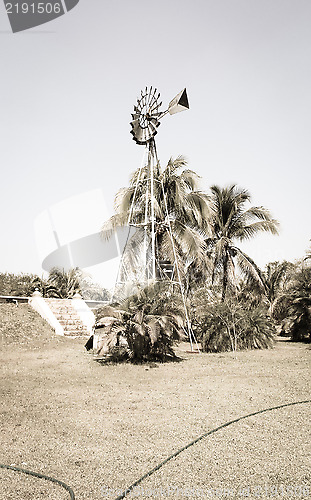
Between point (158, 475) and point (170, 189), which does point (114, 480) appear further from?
point (170, 189)

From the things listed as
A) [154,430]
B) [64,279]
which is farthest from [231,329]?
[64,279]

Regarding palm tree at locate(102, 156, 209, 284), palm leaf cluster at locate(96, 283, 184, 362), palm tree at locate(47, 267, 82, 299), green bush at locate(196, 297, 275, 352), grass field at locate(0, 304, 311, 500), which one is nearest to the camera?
grass field at locate(0, 304, 311, 500)

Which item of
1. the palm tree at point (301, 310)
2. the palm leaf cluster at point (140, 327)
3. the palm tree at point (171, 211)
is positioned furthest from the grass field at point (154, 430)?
the palm tree at point (171, 211)

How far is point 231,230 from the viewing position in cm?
1744

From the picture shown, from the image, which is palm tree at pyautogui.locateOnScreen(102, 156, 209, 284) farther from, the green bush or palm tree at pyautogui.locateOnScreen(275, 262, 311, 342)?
palm tree at pyautogui.locateOnScreen(275, 262, 311, 342)

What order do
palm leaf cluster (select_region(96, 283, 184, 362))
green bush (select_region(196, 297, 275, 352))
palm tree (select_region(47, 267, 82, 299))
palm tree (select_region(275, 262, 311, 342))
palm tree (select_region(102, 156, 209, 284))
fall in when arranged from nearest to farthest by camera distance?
palm leaf cluster (select_region(96, 283, 184, 362))
green bush (select_region(196, 297, 275, 352))
palm tree (select_region(275, 262, 311, 342))
palm tree (select_region(102, 156, 209, 284))
palm tree (select_region(47, 267, 82, 299))

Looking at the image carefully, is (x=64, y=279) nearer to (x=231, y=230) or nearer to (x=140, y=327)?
(x=231, y=230)

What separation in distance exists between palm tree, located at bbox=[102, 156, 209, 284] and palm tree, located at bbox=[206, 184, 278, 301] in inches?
46.2

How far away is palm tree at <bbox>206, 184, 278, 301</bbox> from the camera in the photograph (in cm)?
1620

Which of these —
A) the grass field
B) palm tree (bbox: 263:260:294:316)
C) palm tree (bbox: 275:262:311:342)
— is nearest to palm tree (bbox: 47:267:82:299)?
palm tree (bbox: 263:260:294:316)

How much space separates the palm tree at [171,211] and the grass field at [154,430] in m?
7.04

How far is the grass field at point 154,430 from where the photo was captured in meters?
2.86

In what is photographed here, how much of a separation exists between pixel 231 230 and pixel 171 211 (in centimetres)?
342

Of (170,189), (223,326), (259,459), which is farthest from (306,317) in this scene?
(259,459)
